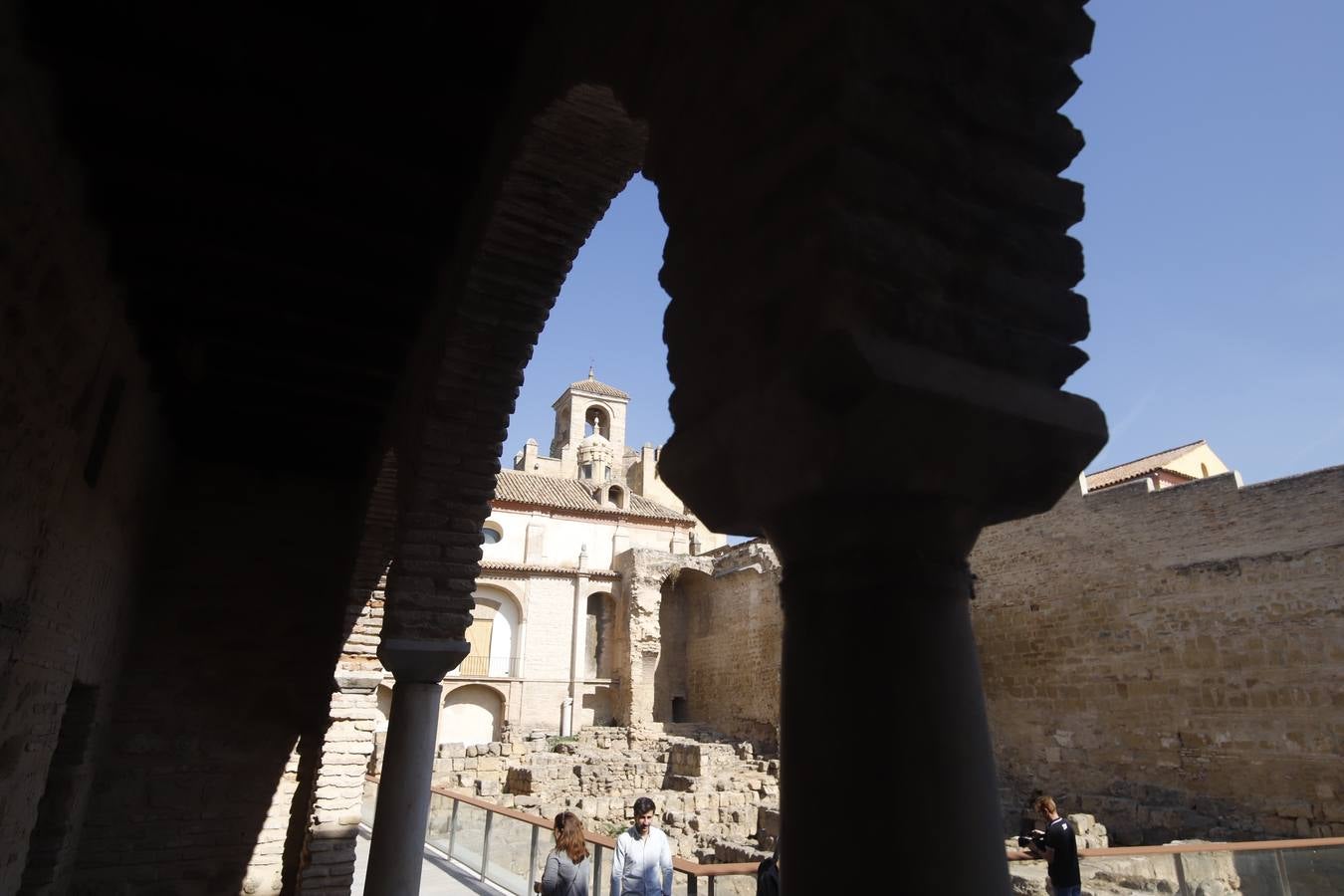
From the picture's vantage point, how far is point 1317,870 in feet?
21.7

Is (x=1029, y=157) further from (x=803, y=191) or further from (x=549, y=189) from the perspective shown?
(x=549, y=189)

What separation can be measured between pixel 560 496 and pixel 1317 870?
2973cm

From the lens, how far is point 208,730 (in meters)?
8.30

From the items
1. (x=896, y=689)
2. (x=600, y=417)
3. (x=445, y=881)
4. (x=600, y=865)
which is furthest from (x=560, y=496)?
(x=896, y=689)

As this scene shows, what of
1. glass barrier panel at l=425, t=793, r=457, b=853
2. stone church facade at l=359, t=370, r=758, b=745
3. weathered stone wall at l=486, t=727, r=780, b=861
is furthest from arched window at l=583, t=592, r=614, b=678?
glass barrier panel at l=425, t=793, r=457, b=853

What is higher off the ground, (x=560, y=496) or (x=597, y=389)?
(x=597, y=389)

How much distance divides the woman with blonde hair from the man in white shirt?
0.80ft

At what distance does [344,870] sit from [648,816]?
3.45 meters

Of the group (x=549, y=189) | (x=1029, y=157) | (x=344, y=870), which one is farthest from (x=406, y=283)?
(x=344, y=870)

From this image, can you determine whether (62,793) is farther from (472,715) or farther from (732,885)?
(472,715)

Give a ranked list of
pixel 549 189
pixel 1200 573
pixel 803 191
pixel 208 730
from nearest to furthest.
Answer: pixel 803 191 < pixel 549 189 < pixel 208 730 < pixel 1200 573

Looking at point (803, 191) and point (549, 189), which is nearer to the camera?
point (803, 191)

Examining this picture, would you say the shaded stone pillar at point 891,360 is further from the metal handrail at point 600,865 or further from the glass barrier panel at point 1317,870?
the glass barrier panel at point 1317,870

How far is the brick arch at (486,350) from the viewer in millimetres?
4004
